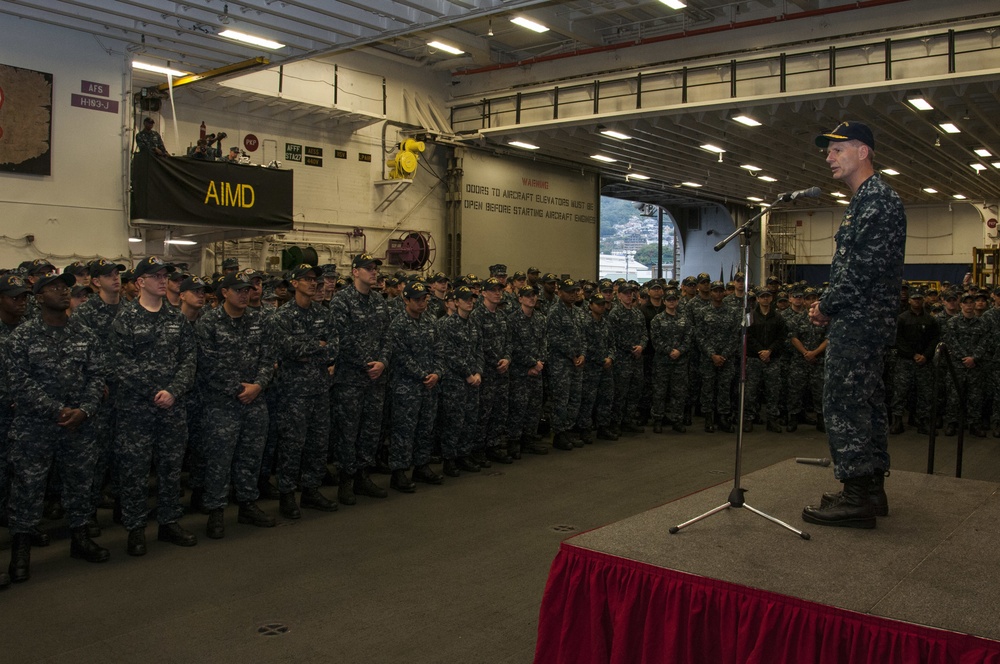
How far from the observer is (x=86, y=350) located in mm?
4703

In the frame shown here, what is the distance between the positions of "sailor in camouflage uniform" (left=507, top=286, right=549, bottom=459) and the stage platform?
424 centimetres

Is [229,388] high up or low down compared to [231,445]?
up

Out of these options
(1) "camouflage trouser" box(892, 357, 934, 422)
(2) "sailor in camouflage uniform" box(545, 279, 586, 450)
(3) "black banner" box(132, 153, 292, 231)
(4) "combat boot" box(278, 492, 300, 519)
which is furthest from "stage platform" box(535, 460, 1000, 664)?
(3) "black banner" box(132, 153, 292, 231)

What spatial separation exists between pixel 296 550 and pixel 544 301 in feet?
18.4

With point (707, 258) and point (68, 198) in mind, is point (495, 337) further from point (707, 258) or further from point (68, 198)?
point (707, 258)

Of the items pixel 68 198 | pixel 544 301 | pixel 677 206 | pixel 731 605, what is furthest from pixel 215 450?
pixel 677 206

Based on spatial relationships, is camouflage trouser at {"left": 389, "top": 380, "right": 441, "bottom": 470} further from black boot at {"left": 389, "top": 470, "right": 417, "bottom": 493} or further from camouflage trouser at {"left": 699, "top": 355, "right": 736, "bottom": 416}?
camouflage trouser at {"left": 699, "top": 355, "right": 736, "bottom": 416}

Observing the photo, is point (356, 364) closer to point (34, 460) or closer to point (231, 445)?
point (231, 445)

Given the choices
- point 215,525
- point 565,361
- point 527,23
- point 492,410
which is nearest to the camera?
point 215,525

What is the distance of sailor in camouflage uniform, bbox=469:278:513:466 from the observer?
7551 millimetres

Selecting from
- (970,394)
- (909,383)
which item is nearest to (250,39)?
(909,383)

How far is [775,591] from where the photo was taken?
2.71 m

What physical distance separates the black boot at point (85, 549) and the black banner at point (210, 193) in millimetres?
6812

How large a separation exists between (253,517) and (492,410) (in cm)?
278
